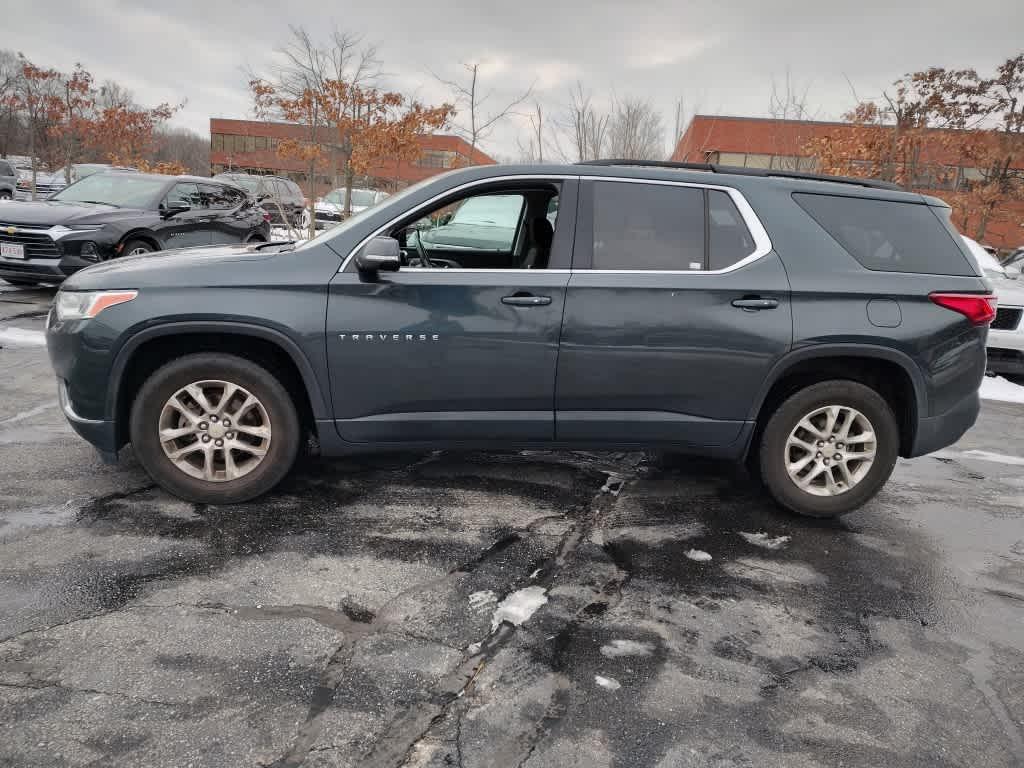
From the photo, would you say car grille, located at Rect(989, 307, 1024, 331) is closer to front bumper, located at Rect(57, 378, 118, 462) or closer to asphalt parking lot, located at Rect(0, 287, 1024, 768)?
asphalt parking lot, located at Rect(0, 287, 1024, 768)

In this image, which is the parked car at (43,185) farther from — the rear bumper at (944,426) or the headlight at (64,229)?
the rear bumper at (944,426)

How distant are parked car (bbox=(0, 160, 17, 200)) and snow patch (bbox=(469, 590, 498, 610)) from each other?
30.6m

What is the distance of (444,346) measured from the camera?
3.54m

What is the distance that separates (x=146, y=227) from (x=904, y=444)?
903cm

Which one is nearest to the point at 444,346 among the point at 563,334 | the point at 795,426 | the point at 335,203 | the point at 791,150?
the point at 563,334

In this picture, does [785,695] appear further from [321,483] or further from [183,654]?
[321,483]

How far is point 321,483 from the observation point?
411cm

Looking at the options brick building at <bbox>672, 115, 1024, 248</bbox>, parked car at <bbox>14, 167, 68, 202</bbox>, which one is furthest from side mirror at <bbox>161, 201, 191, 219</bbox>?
parked car at <bbox>14, 167, 68, 202</bbox>

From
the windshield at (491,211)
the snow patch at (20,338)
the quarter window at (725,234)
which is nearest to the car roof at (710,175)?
the quarter window at (725,234)

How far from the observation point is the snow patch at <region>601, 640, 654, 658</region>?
2.64m

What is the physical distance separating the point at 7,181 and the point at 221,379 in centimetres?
3207

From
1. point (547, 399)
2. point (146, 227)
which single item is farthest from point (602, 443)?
point (146, 227)

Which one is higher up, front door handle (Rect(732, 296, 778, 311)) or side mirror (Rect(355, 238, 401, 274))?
side mirror (Rect(355, 238, 401, 274))

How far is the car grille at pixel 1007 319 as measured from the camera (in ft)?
26.3
